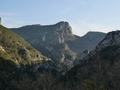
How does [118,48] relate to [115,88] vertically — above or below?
above

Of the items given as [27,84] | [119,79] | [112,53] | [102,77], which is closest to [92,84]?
[119,79]

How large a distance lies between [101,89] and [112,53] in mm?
124448

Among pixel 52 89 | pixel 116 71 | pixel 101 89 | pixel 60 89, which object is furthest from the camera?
pixel 116 71

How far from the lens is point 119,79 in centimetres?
9531

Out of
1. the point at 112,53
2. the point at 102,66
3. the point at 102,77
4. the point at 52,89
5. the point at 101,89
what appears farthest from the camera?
the point at 112,53

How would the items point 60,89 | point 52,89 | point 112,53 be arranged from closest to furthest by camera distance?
point 52,89 → point 60,89 → point 112,53

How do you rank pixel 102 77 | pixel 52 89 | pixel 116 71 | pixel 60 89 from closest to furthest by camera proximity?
pixel 52 89 → pixel 60 89 → pixel 116 71 → pixel 102 77

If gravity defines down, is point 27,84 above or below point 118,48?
below

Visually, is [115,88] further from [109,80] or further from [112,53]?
[112,53]

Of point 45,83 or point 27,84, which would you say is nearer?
point 45,83

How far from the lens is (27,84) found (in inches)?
3733

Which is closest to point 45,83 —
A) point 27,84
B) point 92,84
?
point 27,84

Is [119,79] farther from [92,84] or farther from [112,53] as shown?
[112,53]

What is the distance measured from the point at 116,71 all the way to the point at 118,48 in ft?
323
